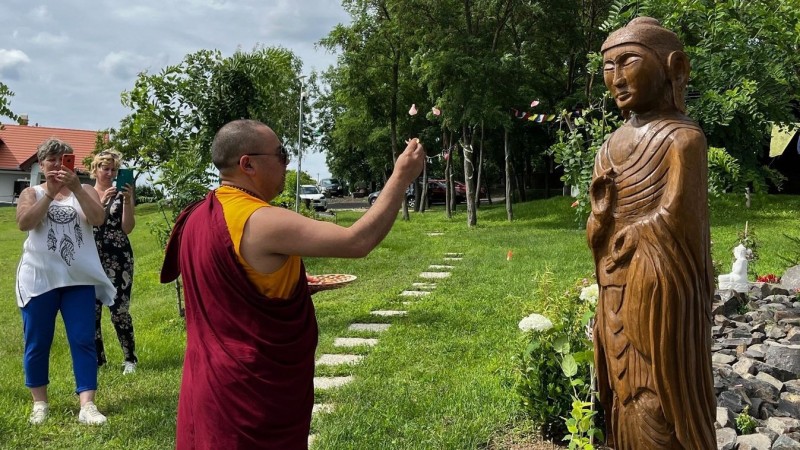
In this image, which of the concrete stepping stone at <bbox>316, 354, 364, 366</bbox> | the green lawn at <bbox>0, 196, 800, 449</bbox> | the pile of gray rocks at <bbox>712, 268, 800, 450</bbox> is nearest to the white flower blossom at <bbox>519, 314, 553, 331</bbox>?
the green lawn at <bbox>0, 196, 800, 449</bbox>

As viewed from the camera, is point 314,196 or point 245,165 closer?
point 245,165

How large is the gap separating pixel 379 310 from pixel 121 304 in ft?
10.6

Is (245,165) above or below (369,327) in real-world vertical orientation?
above

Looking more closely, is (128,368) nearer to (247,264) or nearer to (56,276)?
(56,276)

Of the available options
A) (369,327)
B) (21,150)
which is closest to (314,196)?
(21,150)

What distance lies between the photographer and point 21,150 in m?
37.4

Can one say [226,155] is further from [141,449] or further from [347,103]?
[347,103]

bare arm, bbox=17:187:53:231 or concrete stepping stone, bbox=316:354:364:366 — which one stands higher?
bare arm, bbox=17:187:53:231

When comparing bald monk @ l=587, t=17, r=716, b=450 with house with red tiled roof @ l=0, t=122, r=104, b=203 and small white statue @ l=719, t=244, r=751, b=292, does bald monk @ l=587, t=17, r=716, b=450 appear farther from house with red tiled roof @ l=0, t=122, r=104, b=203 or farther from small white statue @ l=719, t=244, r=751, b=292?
house with red tiled roof @ l=0, t=122, r=104, b=203

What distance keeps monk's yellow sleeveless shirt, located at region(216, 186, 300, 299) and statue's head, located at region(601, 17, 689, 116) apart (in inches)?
52.0

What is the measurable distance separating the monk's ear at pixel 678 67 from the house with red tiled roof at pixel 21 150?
124 ft

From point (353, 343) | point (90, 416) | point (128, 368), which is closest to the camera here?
point (90, 416)

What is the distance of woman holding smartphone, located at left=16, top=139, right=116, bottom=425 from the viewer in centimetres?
419

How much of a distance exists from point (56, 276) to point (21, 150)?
38.8 metres
